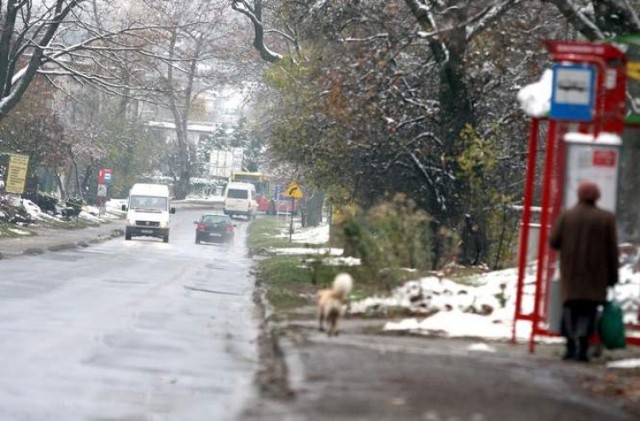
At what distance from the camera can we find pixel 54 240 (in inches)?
1923

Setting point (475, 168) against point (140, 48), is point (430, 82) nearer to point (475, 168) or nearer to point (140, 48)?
point (475, 168)

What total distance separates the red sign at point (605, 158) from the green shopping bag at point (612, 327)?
4.97ft

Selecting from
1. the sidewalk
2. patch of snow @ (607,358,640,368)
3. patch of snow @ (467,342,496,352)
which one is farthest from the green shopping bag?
the sidewalk

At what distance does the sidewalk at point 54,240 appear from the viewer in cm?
4039

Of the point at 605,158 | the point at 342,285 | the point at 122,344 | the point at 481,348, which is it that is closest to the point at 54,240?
the point at 122,344

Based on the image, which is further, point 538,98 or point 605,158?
point 538,98

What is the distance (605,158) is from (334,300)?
3.31 meters

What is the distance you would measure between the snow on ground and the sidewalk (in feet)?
59.7

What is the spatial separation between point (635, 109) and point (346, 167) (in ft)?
61.2

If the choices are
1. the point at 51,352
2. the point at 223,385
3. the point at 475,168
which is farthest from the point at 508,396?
the point at 475,168

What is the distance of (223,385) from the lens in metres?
12.7

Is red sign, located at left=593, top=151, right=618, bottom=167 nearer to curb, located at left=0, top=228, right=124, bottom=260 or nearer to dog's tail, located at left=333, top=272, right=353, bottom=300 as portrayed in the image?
dog's tail, located at left=333, top=272, right=353, bottom=300

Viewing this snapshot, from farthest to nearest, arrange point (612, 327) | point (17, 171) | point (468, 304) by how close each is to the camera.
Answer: point (17, 171)
point (468, 304)
point (612, 327)

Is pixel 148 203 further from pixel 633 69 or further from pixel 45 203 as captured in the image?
pixel 633 69
